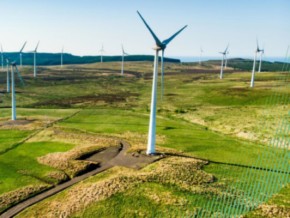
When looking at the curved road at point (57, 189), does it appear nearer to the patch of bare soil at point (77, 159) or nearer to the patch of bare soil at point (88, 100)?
the patch of bare soil at point (77, 159)

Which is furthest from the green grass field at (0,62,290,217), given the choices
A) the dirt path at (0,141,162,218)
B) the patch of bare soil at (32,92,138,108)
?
the dirt path at (0,141,162,218)

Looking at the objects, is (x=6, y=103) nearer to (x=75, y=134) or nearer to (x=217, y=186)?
(x=75, y=134)

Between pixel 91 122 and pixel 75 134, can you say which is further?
pixel 91 122

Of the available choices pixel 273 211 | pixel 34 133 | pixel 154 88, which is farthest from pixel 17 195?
pixel 34 133

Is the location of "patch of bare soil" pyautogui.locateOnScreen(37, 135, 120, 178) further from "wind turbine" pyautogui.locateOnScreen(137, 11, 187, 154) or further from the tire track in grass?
the tire track in grass

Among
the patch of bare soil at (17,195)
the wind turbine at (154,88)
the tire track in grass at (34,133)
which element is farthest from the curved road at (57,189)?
the tire track in grass at (34,133)

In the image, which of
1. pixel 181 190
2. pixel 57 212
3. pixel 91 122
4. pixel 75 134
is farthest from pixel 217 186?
pixel 91 122
